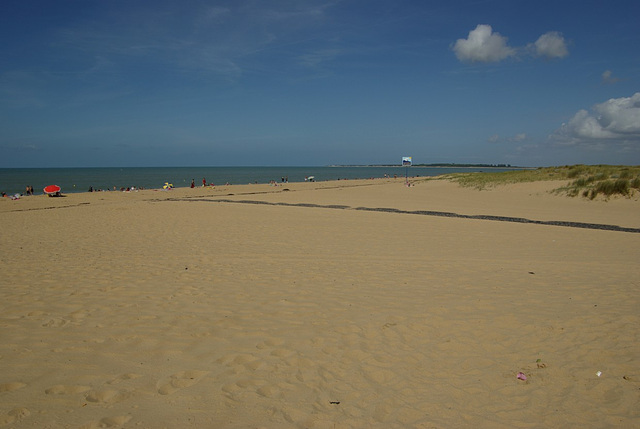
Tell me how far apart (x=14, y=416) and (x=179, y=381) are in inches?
46.9

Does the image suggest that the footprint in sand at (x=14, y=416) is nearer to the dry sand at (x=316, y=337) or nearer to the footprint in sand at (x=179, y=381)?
the dry sand at (x=316, y=337)

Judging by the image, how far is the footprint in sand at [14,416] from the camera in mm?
2844

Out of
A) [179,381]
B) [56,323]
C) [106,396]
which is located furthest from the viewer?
[56,323]

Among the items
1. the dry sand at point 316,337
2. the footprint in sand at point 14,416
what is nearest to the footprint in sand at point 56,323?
the dry sand at point 316,337

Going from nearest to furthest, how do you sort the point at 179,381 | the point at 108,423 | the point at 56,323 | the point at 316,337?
1. the point at 108,423
2. the point at 179,381
3. the point at 316,337
4. the point at 56,323

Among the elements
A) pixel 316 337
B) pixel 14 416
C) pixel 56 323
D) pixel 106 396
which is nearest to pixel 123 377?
pixel 106 396

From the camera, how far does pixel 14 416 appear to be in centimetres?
290

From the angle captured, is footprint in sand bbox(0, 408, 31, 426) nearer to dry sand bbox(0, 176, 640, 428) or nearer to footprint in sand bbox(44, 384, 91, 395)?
dry sand bbox(0, 176, 640, 428)

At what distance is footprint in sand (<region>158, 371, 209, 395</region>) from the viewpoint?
334cm

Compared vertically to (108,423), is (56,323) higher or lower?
higher

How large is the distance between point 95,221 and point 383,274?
492 inches

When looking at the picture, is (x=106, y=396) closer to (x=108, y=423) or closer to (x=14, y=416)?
(x=108, y=423)

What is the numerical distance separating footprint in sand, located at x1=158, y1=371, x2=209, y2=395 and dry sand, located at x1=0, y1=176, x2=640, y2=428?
2 centimetres

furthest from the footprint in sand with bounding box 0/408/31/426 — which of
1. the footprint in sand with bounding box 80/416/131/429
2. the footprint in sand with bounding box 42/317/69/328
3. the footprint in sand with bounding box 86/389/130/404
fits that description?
the footprint in sand with bounding box 42/317/69/328
